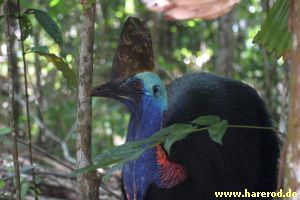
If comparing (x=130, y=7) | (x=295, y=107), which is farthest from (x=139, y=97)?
(x=130, y=7)

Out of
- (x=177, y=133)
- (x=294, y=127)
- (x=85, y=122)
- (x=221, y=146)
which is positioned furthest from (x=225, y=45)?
(x=294, y=127)

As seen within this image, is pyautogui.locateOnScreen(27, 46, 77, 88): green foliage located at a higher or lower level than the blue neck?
higher

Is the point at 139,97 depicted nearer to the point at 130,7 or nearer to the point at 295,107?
the point at 295,107

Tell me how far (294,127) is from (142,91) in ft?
3.81

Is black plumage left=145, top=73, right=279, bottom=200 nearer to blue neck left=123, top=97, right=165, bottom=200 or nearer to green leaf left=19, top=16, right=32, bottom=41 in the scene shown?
blue neck left=123, top=97, right=165, bottom=200

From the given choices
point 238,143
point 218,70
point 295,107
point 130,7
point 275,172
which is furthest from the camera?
point 130,7

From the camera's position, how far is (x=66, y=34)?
17.7 ft

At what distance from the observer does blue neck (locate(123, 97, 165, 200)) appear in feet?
7.34

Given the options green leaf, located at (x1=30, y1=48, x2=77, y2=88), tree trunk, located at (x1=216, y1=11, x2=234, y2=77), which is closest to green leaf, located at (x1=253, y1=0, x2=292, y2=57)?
green leaf, located at (x1=30, y1=48, x2=77, y2=88)

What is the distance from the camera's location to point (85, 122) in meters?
2.12

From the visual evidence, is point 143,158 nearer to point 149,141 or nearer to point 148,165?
point 148,165

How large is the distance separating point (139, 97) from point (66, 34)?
3.21 meters

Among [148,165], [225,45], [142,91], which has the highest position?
[225,45]

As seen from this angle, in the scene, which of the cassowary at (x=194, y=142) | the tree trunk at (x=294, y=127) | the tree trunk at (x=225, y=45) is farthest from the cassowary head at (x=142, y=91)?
the tree trunk at (x=225, y=45)
